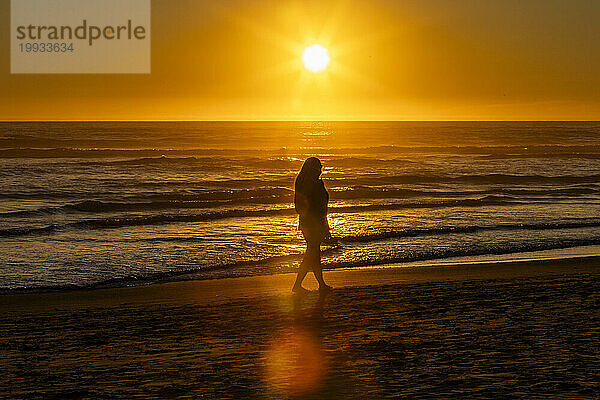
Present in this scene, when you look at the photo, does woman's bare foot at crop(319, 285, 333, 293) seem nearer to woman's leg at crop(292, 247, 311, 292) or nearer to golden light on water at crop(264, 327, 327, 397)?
woman's leg at crop(292, 247, 311, 292)

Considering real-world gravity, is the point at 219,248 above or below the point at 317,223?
below

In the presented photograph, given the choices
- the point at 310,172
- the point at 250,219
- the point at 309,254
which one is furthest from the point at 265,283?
the point at 250,219

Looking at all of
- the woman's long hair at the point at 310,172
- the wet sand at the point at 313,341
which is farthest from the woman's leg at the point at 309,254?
the woman's long hair at the point at 310,172

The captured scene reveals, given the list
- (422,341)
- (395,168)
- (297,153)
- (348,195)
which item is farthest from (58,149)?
(422,341)

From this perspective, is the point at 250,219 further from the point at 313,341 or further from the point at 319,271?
the point at 313,341

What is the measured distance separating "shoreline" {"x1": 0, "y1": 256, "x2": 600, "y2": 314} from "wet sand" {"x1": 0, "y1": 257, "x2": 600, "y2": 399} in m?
0.07

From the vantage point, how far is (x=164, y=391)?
6.12 meters

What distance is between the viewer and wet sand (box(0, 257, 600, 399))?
6.21 meters

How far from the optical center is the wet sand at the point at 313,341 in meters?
6.21

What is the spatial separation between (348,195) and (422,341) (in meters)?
22.8

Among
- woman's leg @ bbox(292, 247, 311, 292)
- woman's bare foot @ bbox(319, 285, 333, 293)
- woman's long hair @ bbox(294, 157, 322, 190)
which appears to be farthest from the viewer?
woman's bare foot @ bbox(319, 285, 333, 293)

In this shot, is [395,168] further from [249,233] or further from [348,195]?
[249,233]

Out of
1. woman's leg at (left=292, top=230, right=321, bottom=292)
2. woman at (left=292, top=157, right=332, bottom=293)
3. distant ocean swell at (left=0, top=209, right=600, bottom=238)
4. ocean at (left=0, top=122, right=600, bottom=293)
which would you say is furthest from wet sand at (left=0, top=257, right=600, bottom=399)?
distant ocean swell at (left=0, top=209, right=600, bottom=238)

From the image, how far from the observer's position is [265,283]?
38.6ft
